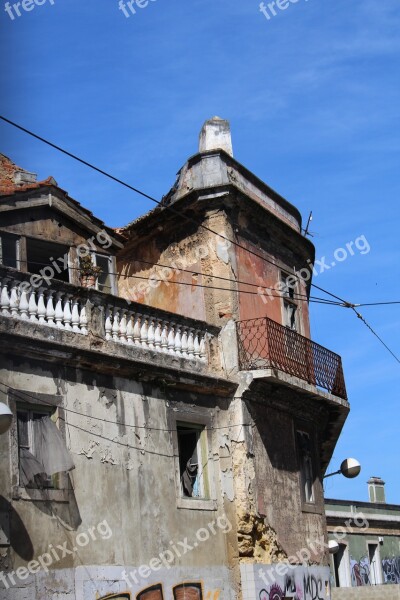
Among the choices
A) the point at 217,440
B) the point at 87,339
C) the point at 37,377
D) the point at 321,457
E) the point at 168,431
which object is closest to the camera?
the point at 37,377

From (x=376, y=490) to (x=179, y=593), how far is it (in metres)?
27.3

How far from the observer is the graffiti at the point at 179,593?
14594 millimetres

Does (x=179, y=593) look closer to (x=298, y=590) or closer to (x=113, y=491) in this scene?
(x=113, y=491)

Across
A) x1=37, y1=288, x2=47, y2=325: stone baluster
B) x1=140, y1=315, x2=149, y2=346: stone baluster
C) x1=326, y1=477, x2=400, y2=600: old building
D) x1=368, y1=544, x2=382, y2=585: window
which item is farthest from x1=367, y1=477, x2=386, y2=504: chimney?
x1=37, y1=288, x2=47, y2=325: stone baluster

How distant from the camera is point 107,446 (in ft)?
49.2

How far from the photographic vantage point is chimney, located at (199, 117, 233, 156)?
20.2 m

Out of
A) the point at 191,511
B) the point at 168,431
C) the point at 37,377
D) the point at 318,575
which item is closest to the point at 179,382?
the point at 168,431

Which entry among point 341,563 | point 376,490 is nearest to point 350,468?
point 341,563

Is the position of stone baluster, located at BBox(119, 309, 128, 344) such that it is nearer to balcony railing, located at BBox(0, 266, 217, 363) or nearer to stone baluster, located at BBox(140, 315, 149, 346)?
balcony railing, located at BBox(0, 266, 217, 363)

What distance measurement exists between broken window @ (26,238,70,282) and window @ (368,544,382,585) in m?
22.9

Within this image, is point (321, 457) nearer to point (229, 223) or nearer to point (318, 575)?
point (318, 575)

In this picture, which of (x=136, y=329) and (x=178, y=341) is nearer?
(x=136, y=329)

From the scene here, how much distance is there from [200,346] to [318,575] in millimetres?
5418

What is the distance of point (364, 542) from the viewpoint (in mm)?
35875
